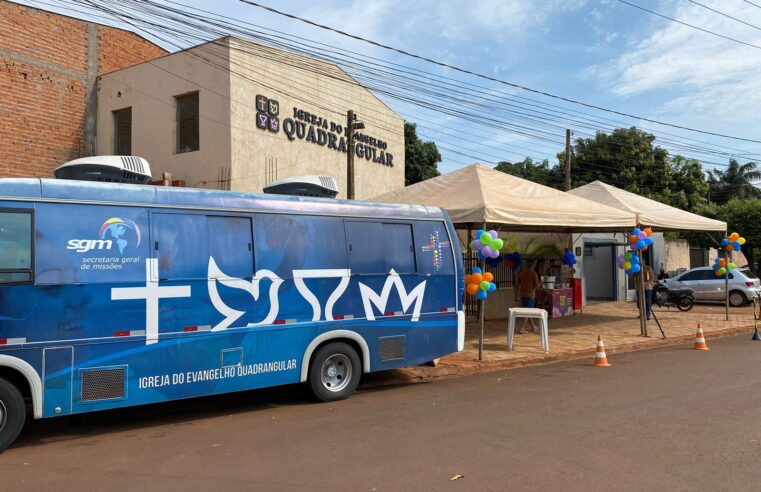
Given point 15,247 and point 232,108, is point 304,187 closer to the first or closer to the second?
point 15,247

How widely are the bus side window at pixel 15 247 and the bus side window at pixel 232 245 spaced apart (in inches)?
74.9

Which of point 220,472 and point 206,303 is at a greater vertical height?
point 206,303

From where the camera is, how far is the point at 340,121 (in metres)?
21.7

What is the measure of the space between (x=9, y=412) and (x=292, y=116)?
15.2m

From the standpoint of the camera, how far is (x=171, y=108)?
62.0 ft

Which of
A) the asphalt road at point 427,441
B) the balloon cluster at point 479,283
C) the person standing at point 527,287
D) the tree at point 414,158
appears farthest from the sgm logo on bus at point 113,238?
the tree at point 414,158

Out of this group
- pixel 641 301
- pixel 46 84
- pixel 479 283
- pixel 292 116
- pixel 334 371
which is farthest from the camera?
pixel 292 116

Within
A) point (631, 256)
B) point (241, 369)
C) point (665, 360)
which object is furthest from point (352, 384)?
point (631, 256)

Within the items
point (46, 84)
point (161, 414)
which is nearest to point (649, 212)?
point (161, 414)

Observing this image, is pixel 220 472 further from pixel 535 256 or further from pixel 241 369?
pixel 535 256

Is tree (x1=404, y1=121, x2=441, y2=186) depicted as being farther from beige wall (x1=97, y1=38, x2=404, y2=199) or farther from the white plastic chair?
the white plastic chair

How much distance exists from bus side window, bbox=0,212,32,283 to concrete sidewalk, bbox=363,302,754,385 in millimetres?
5330

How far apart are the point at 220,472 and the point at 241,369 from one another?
6.94 ft

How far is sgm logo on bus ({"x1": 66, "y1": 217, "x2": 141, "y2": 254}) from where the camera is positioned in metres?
6.11
